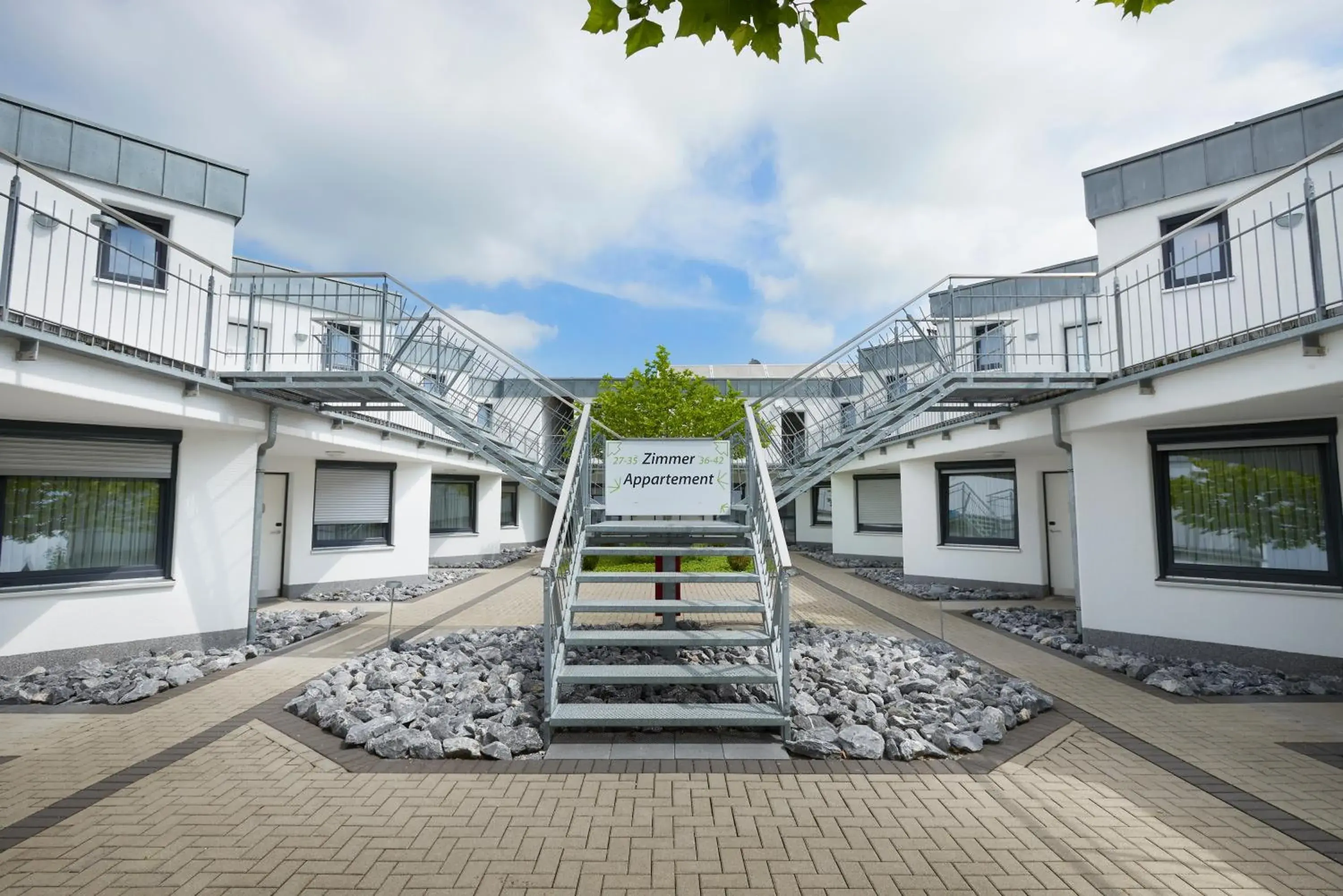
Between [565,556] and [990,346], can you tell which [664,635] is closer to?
Result: [565,556]

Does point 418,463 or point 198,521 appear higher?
point 418,463

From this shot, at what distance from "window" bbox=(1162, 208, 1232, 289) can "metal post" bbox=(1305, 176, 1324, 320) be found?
272cm

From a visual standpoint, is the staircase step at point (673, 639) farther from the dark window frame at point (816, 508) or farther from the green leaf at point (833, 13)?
the dark window frame at point (816, 508)

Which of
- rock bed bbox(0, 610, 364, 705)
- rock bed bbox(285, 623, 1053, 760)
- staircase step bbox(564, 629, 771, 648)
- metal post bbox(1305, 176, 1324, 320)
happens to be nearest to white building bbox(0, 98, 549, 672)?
rock bed bbox(0, 610, 364, 705)

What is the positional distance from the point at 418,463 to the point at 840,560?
12413 millimetres

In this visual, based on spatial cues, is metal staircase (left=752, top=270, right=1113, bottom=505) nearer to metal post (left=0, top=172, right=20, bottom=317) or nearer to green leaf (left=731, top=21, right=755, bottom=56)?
green leaf (left=731, top=21, right=755, bottom=56)

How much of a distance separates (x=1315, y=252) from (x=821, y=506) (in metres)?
19.2

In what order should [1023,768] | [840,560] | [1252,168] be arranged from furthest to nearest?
[840,560] → [1252,168] → [1023,768]

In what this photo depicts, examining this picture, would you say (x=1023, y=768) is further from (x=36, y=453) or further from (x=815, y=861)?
(x=36, y=453)

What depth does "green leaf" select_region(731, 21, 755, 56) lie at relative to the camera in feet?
8.46

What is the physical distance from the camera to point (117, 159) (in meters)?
8.69

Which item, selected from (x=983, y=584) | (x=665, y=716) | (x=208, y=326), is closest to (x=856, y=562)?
(x=983, y=584)

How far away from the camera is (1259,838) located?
3.62m

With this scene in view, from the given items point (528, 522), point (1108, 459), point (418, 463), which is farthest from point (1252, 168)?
point (528, 522)
